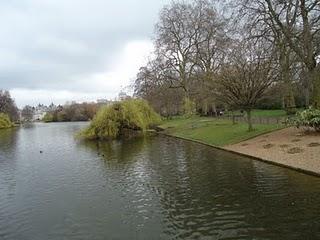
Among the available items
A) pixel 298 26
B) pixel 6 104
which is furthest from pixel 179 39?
pixel 6 104

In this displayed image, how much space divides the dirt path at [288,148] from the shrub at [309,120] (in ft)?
1.91

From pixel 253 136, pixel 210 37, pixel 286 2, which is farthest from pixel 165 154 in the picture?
pixel 210 37

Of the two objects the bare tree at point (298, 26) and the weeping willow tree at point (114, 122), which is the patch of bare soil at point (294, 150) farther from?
the weeping willow tree at point (114, 122)

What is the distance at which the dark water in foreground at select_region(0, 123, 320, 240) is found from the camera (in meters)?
12.0

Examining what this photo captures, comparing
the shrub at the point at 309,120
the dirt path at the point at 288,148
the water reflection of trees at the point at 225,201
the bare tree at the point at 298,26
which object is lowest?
the water reflection of trees at the point at 225,201

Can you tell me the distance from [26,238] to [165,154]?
1921 cm

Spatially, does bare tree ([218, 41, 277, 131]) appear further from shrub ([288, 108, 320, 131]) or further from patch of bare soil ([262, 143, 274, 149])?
patch of bare soil ([262, 143, 274, 149])

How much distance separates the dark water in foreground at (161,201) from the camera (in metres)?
12.0

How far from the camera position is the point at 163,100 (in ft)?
244

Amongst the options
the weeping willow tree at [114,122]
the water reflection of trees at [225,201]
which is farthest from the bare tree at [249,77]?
the weeping willow tree at [114,122]

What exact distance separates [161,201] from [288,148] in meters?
12.1

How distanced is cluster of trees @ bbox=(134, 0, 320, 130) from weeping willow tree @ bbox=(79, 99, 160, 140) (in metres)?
10.9

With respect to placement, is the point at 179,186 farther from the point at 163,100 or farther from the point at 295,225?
the point at 163,100

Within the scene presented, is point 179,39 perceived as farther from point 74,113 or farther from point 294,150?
point 74,113
